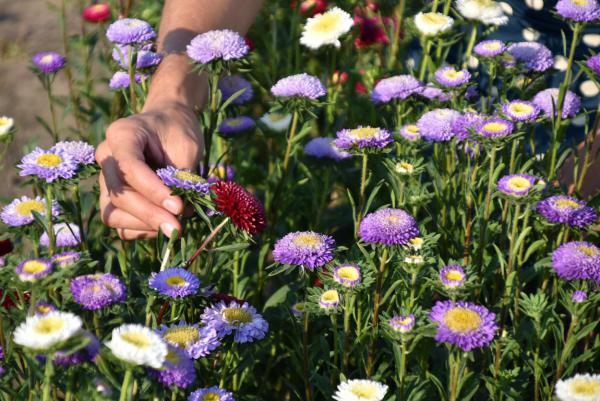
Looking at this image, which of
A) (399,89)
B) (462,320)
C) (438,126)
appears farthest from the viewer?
(399,89)

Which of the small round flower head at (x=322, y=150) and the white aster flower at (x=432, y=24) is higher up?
the white aster flower at (x=432, y=24)

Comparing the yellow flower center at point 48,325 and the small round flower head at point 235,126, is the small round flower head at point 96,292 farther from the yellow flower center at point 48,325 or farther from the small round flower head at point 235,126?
the small round flower head at point 235,126

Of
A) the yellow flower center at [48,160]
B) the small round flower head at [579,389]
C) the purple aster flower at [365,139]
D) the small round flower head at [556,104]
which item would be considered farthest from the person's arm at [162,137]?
the small round flower head at [556,104]

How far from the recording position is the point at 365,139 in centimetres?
173

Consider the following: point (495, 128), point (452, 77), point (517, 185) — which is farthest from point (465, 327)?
point (452, 77)

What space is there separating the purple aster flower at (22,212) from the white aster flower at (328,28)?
37.0 inches

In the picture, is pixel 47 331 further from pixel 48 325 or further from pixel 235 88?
pixel 235 88

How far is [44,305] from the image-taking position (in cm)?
127

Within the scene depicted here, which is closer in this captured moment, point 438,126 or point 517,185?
point 517,185

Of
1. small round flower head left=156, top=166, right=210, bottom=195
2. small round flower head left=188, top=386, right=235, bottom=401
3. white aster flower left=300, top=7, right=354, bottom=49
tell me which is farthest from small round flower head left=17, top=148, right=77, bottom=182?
white aster flower left=300, top=7, right=354, bottom=49

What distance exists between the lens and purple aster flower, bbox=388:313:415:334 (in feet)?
4.67

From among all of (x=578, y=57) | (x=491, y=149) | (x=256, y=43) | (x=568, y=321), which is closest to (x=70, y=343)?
(x=491, y=149)

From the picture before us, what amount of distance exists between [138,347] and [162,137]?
0.76m

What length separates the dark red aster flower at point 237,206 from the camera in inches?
56.1
